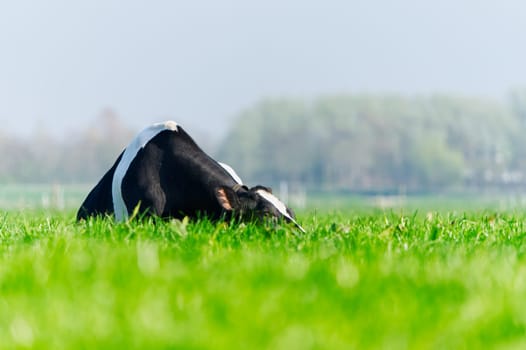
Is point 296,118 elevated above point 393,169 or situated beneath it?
elevated above

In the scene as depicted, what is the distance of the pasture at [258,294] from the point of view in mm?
2469

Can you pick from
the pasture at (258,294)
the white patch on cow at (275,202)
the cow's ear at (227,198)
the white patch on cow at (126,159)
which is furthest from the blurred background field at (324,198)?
the pasture at (258,294)

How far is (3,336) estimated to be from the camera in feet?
8.63

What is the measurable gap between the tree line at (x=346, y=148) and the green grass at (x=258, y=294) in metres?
66.8

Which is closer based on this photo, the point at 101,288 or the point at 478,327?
the point at 478,327

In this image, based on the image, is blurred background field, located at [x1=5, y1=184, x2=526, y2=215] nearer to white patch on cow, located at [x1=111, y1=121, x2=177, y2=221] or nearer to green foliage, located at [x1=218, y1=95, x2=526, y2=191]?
green foliage, located at [x1=218, y1=95, x2=526, y2=191]

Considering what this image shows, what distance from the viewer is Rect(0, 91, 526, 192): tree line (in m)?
73.6

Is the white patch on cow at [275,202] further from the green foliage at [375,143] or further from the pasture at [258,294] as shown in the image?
the green foliage at [375,143]

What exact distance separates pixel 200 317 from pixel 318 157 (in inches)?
2846

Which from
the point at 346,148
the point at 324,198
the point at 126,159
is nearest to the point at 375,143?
the point at 346,148

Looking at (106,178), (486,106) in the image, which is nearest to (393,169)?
(486,106)

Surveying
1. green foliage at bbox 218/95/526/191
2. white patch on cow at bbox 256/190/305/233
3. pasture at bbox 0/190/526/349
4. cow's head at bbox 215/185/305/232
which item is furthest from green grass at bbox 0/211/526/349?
green foliage at bbox 218/95/526/191

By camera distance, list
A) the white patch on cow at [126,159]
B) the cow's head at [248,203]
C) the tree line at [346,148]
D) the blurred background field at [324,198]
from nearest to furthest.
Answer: the cow's head at [248,203], the white patch on cow at [126,159], the blurred background field at [324,198], the tree line at [346,148]

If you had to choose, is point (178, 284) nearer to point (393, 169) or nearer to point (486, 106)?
point (393, 169)
